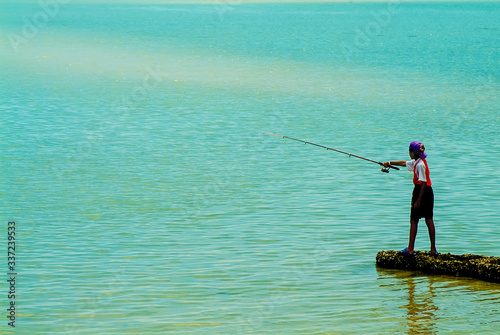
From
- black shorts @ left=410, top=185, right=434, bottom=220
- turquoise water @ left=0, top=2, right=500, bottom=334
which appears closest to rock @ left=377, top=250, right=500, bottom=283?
turquoise water @ left=0, top=2, right=500, bottom=334

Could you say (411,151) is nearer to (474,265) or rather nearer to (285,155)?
(474,265)

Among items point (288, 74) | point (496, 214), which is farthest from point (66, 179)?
point (288, 74)

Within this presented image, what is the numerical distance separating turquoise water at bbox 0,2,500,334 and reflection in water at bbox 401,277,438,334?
2 centimetres

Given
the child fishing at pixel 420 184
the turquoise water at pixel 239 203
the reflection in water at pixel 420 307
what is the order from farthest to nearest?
the child fishing at pixel 420 184, the turquoise water at pixel 239 203, the reflection in water at pixel 420 307

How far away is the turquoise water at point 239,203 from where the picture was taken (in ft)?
24.9

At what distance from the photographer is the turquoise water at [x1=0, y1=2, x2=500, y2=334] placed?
24.9 ft

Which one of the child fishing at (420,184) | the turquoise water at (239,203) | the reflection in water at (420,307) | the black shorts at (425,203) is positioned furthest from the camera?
the black shorts at (425,203)

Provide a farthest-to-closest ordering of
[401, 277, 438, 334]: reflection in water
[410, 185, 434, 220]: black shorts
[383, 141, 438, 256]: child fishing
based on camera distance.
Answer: [410, 185, 434, 220]: black shorts → [383, 141, 438, 256]: child fishing → [401, 277, 438, 334]: reflection in water

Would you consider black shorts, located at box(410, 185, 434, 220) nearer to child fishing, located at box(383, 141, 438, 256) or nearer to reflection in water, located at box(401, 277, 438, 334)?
child fishing, located at box(383, 141, 438, 256)

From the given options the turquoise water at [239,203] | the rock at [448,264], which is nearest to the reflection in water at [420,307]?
the turquoise water at [239,203]

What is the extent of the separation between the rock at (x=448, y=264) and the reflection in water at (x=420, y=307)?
18 centimetres

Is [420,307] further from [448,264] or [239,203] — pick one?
[239,203]

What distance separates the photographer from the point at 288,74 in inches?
1452

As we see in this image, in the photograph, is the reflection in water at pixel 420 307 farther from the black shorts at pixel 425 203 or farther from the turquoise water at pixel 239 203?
the black shorts at pixel 425 203
